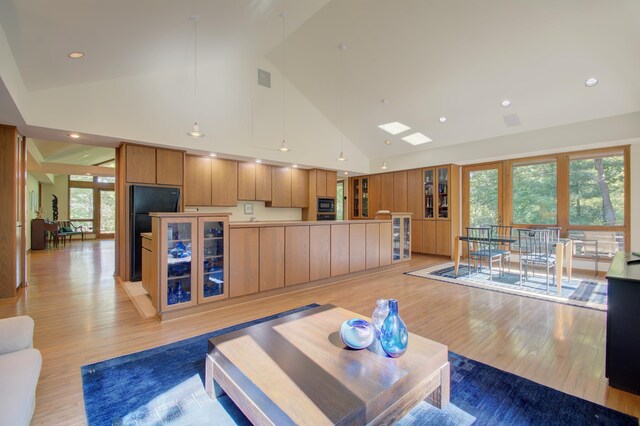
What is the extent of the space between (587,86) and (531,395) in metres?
5.11

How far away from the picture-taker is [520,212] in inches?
263

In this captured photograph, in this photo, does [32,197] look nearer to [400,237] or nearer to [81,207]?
[81,207]

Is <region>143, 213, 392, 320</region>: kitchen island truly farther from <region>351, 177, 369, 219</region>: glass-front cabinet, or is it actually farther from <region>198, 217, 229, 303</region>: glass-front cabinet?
<region>351, 177, 369, 219</region>: glass-front cabinet

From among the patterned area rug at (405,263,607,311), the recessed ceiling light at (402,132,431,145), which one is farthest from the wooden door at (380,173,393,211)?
the patterned area rug at (405,263,607,311)

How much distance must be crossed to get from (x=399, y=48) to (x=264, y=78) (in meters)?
2.89

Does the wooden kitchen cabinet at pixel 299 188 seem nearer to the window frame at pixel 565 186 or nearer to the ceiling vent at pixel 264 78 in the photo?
the ceiling vent at pixel 264 78

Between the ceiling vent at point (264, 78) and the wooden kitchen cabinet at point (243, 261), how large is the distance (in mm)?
3864

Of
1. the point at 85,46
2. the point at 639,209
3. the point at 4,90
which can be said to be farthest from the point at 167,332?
the point at 639,209

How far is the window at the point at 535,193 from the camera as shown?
20.4 ft

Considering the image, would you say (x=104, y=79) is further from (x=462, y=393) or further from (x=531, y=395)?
(x=531, y=395)

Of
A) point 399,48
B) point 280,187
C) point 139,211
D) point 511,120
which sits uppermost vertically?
point 399,48

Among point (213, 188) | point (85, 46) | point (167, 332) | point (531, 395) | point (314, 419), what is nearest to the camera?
point (314, 419)

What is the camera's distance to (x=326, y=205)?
8.14 m

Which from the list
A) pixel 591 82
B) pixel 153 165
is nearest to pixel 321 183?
pixel 153 165
